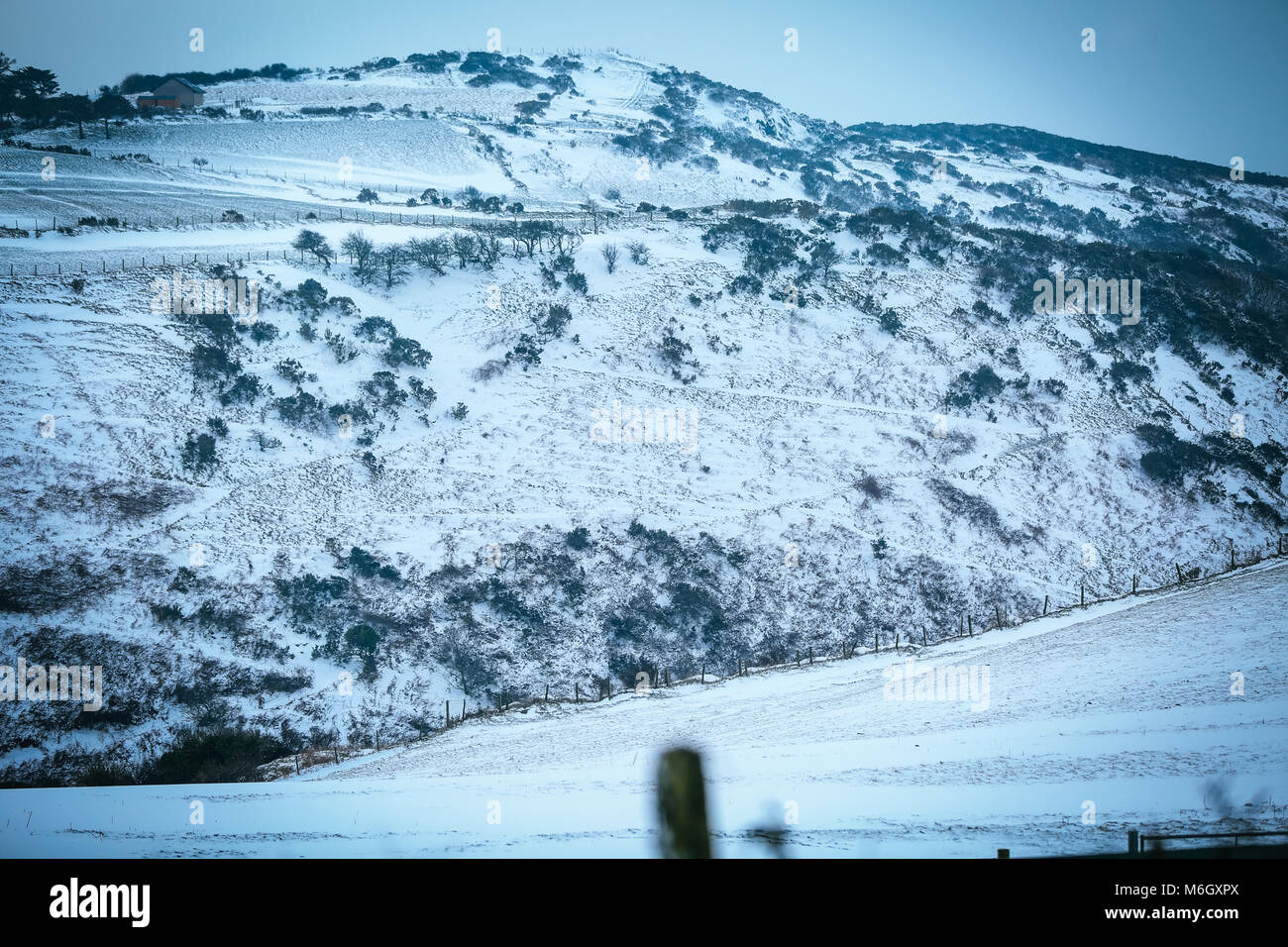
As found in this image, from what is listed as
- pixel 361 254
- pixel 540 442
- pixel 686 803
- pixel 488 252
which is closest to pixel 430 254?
pixel 488 252

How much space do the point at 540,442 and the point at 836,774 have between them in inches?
898

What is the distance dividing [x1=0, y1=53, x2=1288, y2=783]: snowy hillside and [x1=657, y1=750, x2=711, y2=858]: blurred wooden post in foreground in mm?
18378

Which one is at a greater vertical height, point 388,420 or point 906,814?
point 388,420

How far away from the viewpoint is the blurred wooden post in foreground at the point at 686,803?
5.93 metres

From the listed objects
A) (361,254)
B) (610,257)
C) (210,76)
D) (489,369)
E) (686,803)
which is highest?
(210,76)

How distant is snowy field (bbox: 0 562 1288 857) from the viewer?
13008 mm

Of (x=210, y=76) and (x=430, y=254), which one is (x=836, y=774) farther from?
(x=210, y=76)

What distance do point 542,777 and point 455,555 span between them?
14065 millimetres

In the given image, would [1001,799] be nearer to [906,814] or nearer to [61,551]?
[906,814]

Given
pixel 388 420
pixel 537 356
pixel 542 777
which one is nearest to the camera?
pixel 542 777

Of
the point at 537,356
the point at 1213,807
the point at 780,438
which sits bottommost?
the point at 1213,807

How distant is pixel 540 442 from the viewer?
118 ft
